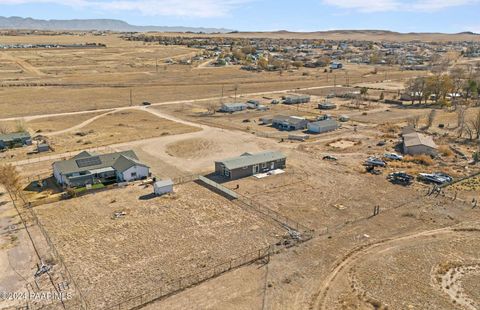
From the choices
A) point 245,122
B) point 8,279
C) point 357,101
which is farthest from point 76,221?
point 357,101

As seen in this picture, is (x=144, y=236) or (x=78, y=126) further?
(x=78, y=126)

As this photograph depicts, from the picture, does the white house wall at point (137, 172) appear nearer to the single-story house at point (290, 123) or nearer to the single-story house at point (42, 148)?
the single-story house at point (42, 148)

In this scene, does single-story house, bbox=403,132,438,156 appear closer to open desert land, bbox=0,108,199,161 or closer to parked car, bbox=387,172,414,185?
parked car, bbox=387,172,414,185

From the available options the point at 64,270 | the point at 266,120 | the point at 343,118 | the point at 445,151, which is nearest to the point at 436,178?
the point at 445,151

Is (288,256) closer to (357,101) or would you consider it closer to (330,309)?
Result: (330,309)

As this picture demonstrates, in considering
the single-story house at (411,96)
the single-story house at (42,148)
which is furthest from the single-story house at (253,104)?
the single-story house at (42,148)

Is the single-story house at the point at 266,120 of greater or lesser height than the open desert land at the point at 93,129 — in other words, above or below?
above

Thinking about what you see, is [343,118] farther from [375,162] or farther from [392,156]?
[375,162]
